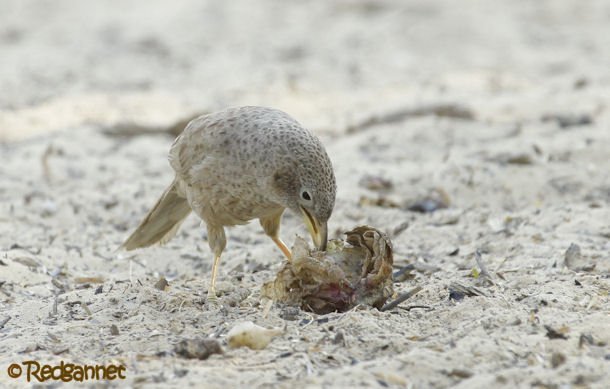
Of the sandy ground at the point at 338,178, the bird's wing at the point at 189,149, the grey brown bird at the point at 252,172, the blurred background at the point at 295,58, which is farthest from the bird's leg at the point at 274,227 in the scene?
the blurred background at the point at 295,58

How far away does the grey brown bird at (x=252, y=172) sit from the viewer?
4660mm

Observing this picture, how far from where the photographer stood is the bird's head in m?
4.62

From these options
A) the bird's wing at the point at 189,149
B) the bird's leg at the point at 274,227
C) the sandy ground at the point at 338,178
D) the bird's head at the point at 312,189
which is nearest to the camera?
the sandy ground at the point at 338,178

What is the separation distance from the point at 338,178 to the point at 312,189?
127 inches

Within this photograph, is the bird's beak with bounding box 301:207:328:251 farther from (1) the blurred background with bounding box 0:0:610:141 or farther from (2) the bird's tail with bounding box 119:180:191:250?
(1) the blurred background with bounding box 0:0:610:141

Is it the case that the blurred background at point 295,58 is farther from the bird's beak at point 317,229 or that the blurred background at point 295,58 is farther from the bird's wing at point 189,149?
the bird's beak at point 317,229

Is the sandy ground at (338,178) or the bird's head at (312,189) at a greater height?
the bird's head at (312,189)

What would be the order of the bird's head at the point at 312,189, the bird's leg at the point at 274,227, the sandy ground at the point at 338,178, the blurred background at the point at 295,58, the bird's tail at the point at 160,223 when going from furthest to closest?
the blurred background at the point at 295,58, the bird's tail at the point at 160,223, the bird's leg at the point at 274,227, the bird's head at the point at 312,189, the sandy ground at the point at 338,178

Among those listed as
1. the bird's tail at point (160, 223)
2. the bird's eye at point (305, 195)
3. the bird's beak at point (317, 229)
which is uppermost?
the bird's eye at point (305, 195)

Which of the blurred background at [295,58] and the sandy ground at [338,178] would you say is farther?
the blurred background at [295,58]

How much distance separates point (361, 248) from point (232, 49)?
32.8ft

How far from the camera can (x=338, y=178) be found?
7.84 metres

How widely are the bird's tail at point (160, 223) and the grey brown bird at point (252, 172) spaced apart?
0.28m

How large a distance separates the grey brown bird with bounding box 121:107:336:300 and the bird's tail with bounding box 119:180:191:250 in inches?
10.9
